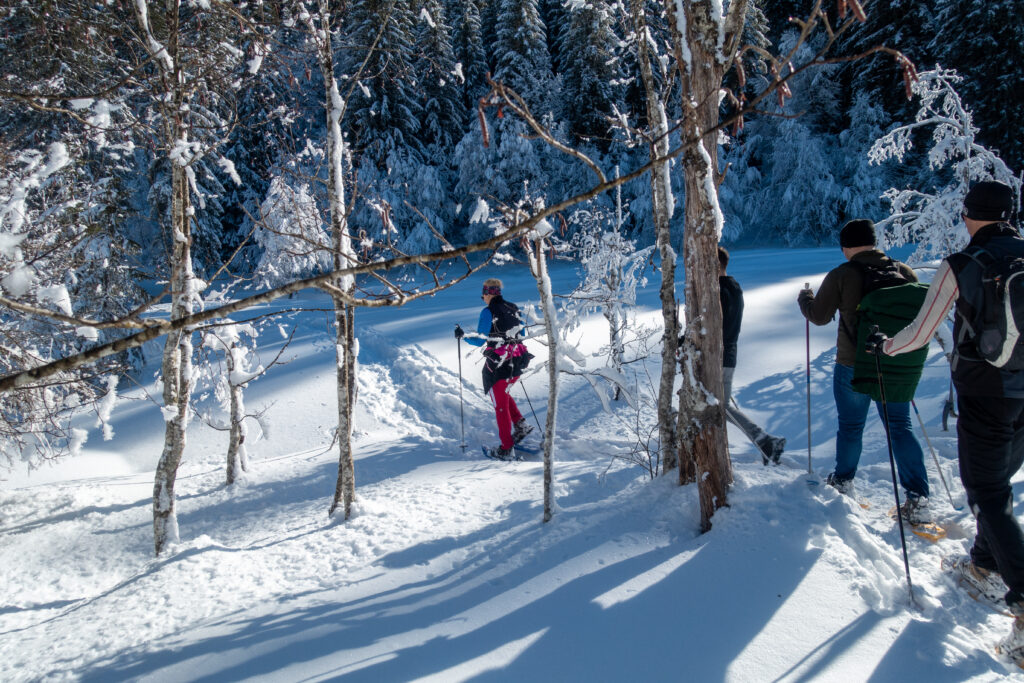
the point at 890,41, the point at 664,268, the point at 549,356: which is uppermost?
the point at 890,41

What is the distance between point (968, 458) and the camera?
2469 mm

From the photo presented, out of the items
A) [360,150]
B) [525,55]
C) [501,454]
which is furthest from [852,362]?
[525,55]

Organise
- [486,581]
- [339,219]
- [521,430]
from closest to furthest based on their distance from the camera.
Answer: [486,581], [339,219], [521,430]

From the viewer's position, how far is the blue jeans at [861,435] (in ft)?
10.7

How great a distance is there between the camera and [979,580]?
266 cm

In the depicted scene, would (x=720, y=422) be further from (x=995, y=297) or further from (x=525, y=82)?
(x=525, y=82)

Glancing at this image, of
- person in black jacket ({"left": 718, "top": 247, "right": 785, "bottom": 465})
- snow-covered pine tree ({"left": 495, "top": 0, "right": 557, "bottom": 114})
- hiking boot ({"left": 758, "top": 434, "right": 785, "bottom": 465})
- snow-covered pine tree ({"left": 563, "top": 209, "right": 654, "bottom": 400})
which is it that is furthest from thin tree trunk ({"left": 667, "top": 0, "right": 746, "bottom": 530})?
snow-covered pine tree ({"left": 495, "top": 0, "right": 557, "bottom": 114})

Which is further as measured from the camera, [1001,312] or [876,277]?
[876,277]

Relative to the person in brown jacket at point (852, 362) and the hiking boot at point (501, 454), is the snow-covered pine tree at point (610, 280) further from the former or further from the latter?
the person in brown jacket at point (852, 362)

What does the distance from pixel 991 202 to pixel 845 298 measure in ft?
3.49

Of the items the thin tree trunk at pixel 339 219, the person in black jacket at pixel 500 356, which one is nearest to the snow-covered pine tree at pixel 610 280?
the person in black jacket at pixel 500 356

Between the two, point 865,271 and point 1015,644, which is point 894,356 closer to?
point 865,271

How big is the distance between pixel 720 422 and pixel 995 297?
1.37 m

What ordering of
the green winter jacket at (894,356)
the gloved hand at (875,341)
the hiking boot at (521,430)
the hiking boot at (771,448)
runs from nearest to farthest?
the gloved hand at (875,341) → the green winter jacket at (894,356) → the hiking boot at (771,448) → the hiking boot at (521,430)
